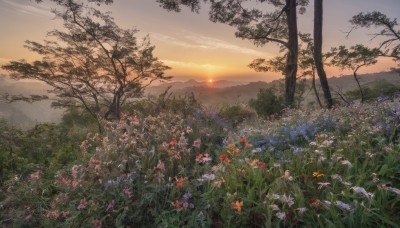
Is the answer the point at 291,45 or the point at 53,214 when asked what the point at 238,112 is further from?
the point at 53,214

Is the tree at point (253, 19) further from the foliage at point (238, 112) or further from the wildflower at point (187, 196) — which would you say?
the wildflower at point (187, 196)

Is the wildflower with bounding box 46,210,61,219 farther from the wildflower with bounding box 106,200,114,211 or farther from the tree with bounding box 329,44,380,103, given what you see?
the tree with bounding box 329,44,380,103

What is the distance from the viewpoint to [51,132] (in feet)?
28.2

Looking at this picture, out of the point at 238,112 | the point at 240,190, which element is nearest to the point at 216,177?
the point at 240,190

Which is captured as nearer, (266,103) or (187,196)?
(187,196)

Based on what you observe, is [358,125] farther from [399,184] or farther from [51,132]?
[51,132]

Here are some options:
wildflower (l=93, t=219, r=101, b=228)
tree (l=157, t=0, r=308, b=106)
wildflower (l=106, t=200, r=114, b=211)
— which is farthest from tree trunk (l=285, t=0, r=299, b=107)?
wildflower (l=93, t=219, r=101, b=228)

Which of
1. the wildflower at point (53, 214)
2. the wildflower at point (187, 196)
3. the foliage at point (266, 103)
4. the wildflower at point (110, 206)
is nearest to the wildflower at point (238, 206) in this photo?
the wildflower at point (187, 196)

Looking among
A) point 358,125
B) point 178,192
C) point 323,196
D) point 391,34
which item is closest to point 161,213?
point 178,192

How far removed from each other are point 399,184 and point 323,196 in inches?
30.6

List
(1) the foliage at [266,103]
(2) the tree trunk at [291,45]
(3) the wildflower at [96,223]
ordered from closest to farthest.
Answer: (3) the wildflower at [96,223], (2) the tree trunk at [291,45], (1) the foliage at [266,103]

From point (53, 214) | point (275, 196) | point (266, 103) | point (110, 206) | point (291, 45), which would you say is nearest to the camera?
point (275, 196)

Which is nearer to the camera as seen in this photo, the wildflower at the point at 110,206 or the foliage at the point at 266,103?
the wildflower at the point at 110,206

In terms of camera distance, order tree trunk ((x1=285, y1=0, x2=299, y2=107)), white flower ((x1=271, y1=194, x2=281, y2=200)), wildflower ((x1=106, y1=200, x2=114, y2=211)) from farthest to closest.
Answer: tree trunk ((x1=285, y1=0, x2=299, y2=107)), wildflower ((x1=106, y1=200, x2=114, y2=211)), white flower ((x1=271, y1=194, x2=281, y2=200))
